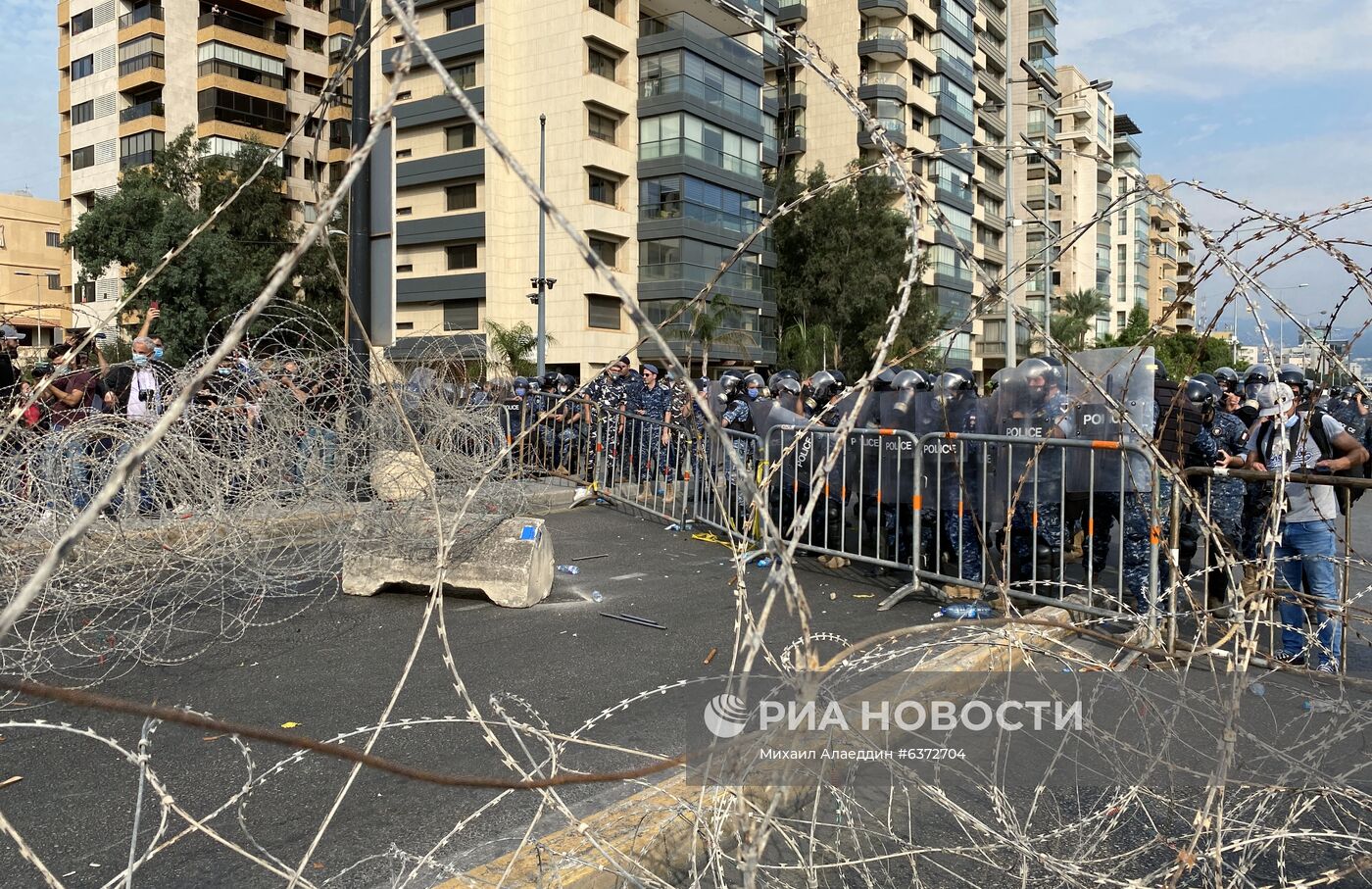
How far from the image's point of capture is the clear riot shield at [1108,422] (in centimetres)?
657

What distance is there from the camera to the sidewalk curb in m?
2.77

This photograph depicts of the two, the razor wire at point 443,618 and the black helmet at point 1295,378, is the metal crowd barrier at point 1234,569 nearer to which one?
the razor wire at point 443,618

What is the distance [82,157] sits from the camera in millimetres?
51906

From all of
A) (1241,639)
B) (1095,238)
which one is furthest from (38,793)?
(1095,238)

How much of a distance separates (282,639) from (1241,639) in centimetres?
490

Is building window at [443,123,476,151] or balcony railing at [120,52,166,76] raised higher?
balcony railing at [120,52,166,76]

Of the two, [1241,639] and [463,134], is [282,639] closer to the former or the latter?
[1241,639]

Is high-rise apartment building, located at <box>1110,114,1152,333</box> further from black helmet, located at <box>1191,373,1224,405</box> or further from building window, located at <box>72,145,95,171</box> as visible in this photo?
black helmet, located at <box>1191,373,1224,405</box>

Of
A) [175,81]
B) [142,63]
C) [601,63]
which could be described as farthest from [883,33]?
[142,63]

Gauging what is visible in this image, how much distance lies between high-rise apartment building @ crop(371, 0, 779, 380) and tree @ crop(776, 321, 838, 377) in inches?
90.1

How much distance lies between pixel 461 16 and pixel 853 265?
1950 cm

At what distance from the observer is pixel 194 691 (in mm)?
4750

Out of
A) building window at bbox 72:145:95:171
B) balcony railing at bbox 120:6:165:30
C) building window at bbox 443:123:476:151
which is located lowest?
building window at bbox 443:123:476:151

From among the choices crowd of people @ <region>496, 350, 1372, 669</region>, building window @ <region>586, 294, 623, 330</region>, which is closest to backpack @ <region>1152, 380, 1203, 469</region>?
crowd of people @ <region>496, 350, 1372, 669</region>
